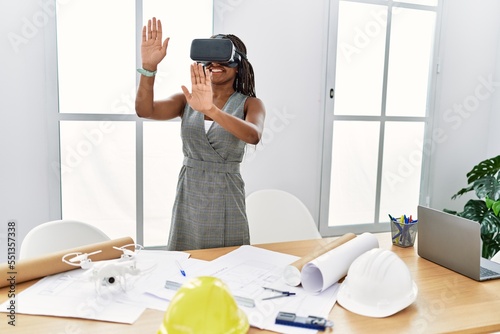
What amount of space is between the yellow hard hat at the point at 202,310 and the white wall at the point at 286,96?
6.54 feet

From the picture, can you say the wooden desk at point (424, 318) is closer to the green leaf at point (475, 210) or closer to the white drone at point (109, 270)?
the white drone at point (109, 270)

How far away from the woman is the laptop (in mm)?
710

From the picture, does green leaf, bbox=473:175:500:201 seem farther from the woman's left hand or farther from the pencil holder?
the woman's left hand

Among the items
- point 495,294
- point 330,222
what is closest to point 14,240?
point 330,222

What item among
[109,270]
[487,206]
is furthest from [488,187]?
[109,270]

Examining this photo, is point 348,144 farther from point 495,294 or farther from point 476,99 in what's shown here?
point 495,294

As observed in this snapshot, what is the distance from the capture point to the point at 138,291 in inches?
52.6

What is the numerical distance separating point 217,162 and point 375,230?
215cm

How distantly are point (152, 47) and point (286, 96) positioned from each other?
4.71 ft

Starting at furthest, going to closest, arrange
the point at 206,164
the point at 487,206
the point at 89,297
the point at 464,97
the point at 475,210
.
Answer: the point at 464,97 → the point at 475,210 → the point at 487,206 → the point at 206,164 → the point at 89,297

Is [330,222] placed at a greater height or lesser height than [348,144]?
lesser

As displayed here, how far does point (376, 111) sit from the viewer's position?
11.5 ft

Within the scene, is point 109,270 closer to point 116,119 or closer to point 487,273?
point 487,273

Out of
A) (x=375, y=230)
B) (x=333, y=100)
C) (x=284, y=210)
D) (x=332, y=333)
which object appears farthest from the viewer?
(x=375, y=230)
